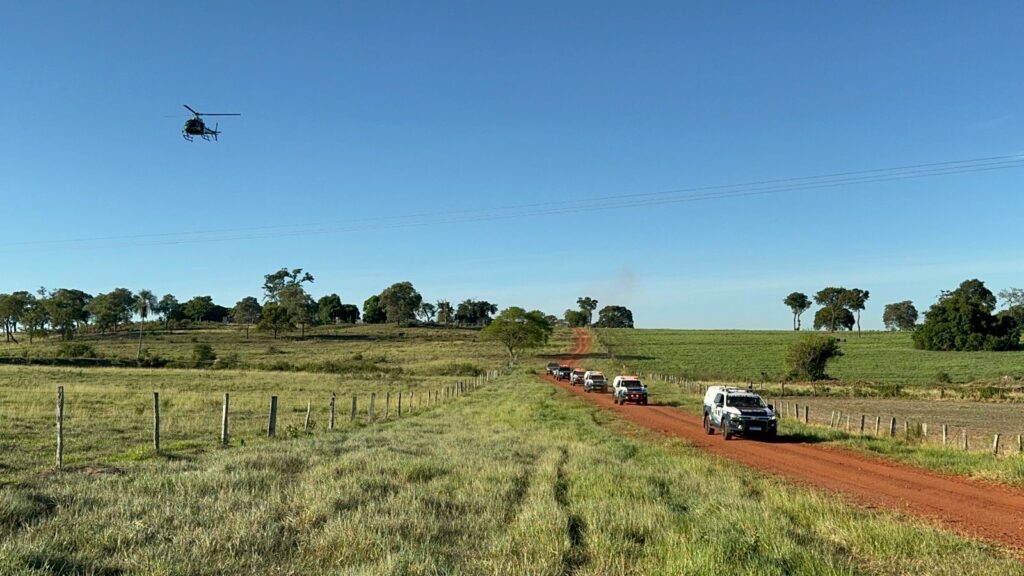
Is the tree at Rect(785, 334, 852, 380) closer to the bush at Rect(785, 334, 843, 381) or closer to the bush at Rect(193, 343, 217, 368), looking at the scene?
the bush at Rect(785, 334, 843, 381)

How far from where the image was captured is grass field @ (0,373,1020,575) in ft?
22.7

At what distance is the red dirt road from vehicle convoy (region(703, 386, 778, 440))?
0.47 m

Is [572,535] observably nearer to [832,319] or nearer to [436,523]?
[436,523]

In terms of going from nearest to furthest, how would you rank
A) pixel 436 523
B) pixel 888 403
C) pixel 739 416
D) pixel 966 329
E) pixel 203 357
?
pixel 436 523, pixel 739 416, pixel 888 403, pixel 203 357, pixel 966 329

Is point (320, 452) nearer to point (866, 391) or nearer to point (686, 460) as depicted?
point (686, 460)

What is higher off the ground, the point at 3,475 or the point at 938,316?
the point at 938,316

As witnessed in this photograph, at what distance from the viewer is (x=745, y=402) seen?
88.2 feet

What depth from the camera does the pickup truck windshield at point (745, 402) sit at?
2662 cm

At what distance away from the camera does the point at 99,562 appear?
658cm

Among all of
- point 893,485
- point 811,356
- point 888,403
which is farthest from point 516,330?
point 893,485

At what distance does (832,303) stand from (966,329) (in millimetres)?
72836

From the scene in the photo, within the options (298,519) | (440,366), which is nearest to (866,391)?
(440,366)

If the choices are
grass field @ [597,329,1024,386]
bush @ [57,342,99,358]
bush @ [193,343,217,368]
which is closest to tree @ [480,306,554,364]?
grass field @ [597,329,1024,386]

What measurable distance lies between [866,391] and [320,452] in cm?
5877
